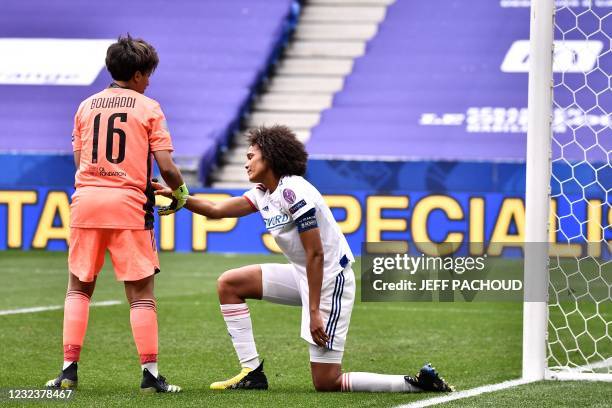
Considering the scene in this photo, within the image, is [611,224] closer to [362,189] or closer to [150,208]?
[362,189]

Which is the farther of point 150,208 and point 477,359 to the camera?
point 477,359

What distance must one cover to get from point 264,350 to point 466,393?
2017mm

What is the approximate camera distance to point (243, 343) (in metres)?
5.57

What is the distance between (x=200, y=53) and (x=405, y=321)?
10.3 metres

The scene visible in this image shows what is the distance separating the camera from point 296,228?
5336 mm

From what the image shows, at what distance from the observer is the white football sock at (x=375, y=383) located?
534cm

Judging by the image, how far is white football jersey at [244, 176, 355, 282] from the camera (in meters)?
5.28

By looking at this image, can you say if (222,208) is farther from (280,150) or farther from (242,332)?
(242,332)

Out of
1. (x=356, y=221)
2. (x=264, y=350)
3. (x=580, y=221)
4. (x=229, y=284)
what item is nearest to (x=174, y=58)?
(x=356, y=221)

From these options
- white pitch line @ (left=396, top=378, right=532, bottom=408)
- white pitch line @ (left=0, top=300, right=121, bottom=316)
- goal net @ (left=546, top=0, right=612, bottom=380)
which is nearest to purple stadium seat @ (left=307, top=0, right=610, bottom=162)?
goal net @ (left=546, top=0, right=612, bottom=380)

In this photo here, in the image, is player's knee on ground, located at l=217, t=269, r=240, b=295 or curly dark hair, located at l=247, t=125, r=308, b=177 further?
player's knee on ground, located at l=217, t=269, r=240, b=295

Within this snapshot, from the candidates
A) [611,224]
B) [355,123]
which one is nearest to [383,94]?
[355,123]

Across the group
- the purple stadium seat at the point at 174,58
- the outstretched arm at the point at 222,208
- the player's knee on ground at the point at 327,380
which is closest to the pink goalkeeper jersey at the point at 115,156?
the outstretched arm at the point at 222,208

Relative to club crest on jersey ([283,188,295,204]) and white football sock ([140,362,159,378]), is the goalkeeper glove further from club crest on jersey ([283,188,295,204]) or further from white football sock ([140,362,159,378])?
white football sock ([140,362,159,378])
